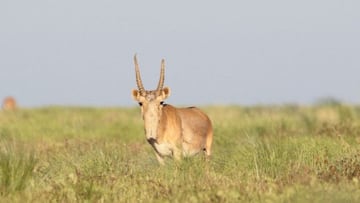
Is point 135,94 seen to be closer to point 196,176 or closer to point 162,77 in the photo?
point 162,77

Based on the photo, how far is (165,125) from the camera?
14.0 meters

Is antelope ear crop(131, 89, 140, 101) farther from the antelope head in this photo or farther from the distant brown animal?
the distant brown animal

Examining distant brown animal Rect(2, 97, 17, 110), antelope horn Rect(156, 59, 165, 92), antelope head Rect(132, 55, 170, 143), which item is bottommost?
distant brown animal Rect(2, 97, 17, 110)

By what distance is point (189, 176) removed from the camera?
36.9ft

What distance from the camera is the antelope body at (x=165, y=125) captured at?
13641 mm

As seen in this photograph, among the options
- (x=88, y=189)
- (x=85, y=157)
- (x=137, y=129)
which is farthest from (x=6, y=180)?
(x=137, y=129)

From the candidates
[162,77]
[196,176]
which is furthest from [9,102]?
[196,176]

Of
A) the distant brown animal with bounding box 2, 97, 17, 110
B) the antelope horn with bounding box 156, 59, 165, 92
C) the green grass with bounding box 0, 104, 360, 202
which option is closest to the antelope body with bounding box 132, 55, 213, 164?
the antelope horn with bounding box 156, 59, 165, 92

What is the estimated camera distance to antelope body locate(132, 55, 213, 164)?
13641mm

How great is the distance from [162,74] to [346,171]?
3.78 m

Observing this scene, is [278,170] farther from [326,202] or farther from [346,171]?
[326,202]

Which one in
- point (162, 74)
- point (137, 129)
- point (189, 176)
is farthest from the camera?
point (137, 129)

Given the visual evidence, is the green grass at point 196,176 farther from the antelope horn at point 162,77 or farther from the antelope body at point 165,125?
the antelope horn at point 162,77

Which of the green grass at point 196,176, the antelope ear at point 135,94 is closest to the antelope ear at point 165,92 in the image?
the antelope ear at point 135,94
